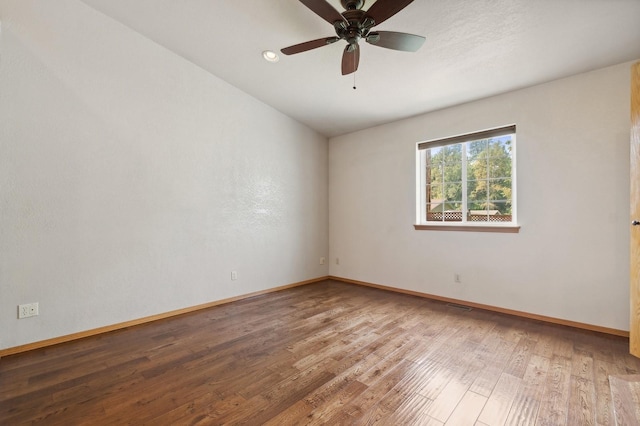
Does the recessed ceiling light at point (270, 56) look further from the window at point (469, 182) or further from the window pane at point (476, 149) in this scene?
the window pane at point (476, 149)

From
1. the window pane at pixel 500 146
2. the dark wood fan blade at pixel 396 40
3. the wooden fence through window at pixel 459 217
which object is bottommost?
the wooden fence through window at pixel 459 217

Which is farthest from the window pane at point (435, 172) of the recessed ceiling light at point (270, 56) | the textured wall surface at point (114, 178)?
the recessed ceiling light at point (270, 56)

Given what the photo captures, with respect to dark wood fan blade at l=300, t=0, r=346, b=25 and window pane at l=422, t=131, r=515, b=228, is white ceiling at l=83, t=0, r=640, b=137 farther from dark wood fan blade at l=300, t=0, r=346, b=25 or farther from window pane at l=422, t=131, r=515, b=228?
window pane at l=422, t=131, r=515, b=228

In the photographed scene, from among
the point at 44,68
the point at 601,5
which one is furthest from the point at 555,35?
the point at 44,68

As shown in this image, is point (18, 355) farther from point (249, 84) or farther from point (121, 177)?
point (249, 84)

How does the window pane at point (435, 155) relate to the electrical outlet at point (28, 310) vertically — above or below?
above

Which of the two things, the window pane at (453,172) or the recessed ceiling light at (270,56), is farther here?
the window pane at (453,172)

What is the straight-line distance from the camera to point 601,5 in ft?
6.72

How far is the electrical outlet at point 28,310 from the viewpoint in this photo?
7.72ft

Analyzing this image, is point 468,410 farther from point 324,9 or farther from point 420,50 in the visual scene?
point 420,50

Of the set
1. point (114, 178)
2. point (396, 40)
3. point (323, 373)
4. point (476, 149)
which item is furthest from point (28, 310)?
point (476, 149)

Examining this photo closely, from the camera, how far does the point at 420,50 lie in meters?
2.69

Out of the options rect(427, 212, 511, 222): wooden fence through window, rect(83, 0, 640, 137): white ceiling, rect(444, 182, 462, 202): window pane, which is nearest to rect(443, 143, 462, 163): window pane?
rect(444, 182, 462, 202): window pane

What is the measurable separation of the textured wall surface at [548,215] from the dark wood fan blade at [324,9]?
2.42 metres
